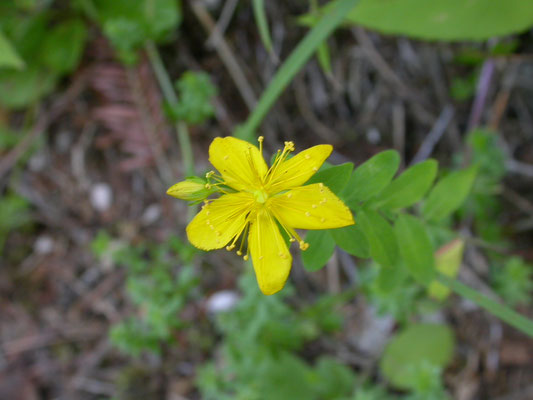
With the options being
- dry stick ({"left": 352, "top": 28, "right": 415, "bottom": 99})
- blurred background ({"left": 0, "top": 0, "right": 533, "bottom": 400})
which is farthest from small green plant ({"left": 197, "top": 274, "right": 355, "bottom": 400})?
dry stick ({"left": 352, "top": 28, "right": 415, "bottom": 99})

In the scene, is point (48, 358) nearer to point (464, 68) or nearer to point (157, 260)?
point (157, 260)

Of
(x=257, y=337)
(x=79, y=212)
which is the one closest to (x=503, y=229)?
(x=257, y=337)

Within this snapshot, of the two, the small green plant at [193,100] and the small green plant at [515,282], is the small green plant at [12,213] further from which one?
the small green plant at [515,282]

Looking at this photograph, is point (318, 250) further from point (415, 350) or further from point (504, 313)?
point (415, 350)

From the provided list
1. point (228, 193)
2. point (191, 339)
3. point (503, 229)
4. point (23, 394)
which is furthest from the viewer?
point (23, 394)

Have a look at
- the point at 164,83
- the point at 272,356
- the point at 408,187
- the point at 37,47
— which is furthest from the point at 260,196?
the point at 37,47

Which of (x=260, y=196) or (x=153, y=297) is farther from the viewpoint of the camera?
(x=153, y=297)

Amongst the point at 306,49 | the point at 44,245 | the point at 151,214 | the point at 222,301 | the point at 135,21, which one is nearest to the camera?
the point at 306,49

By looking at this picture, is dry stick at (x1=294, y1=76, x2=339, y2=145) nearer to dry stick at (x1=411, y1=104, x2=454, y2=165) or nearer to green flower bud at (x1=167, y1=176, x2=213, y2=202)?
dry stick at (x1=411, y1=104, x2=454, y2=165)
